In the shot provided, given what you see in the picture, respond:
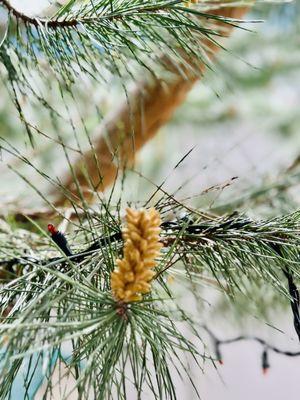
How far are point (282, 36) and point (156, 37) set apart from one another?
1.49 m

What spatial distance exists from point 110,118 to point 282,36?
1046 millimetres

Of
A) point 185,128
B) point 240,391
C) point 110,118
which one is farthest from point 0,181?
point 185,128

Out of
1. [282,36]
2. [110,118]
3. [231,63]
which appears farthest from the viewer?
[231,63]

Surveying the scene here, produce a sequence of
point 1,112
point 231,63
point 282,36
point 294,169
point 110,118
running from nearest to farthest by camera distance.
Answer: point 294,169 < point 110,118 < point 1,112 < point 282,36 < point 231,63

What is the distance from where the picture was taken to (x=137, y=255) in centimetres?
25

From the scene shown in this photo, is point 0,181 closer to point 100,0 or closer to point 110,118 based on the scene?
point 110,118

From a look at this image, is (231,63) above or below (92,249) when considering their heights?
above

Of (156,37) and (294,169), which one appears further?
(294,169)

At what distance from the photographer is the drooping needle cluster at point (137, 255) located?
255 mm

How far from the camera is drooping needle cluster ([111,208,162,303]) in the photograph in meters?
0.25

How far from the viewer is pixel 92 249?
0.32 m

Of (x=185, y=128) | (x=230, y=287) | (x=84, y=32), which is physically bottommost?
(x=230, y=287)

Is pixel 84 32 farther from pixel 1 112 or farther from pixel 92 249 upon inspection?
pixel 1 112

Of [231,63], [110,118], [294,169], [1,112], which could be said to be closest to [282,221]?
[294,169]
